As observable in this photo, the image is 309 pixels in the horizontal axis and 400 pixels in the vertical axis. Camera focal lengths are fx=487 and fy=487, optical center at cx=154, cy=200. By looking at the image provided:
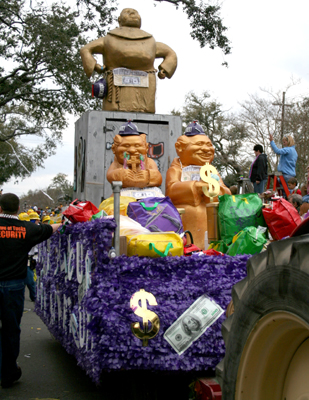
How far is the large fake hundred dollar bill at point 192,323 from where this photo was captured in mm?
2766

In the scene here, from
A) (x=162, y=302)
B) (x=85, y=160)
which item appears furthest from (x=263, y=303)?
(x=85, y=160)

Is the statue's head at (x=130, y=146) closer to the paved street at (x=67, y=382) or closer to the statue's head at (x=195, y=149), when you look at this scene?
the statue's head at (x=195, y=149)

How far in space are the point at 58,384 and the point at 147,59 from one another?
20.1 ft

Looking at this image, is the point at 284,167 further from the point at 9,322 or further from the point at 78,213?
the point at 9,322

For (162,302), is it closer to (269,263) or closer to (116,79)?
(269,263)

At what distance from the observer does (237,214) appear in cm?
413

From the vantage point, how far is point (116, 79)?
8586 mm

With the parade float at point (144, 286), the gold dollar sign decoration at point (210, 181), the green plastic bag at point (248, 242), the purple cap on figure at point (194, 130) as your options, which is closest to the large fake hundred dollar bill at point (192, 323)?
the parade float at point (144, 286)

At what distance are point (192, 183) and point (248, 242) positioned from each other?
265cm

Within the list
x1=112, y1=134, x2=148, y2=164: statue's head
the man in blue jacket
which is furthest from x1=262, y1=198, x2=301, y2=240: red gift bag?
the man in blue jacket

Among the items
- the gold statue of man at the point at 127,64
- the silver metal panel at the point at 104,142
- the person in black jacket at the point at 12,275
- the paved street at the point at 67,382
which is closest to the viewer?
the paved street at the point at 67,382

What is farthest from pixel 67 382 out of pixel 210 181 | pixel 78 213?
pixel 210 181

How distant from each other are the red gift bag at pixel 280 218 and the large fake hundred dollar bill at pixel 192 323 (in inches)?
46.2

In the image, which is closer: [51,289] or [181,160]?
[51,289]
